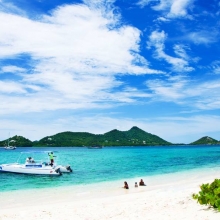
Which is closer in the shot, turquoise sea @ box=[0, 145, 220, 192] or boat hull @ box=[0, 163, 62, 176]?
turquoise sea @ box=[0, 145, 220, 192]

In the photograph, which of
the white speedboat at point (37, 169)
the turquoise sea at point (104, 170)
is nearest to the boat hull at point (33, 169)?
the white speedboat at point (37, 169)

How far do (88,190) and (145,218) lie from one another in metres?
15.2

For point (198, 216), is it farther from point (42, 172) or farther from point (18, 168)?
point (18, 168)

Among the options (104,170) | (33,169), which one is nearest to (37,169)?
(33,169)

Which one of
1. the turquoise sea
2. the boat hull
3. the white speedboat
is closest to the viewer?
the turquoise sea

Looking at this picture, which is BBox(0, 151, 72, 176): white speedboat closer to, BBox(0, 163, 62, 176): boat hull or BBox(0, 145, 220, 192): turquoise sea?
BBox(0, 163, 62, 176): boat hull

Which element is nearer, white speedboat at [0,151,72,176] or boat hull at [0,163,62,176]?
boat hull at [0,163,62,176]

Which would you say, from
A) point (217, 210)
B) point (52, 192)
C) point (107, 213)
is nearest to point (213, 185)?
point (217, 210)

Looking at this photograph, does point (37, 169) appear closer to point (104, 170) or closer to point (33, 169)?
point (33, 169)

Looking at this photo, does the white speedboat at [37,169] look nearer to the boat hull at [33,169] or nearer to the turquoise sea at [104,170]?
the boat hull at [33,169]

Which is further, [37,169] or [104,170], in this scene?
[104,170]

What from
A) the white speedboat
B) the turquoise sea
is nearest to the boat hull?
the white speedboat

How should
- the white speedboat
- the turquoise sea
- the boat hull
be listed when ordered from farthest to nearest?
the white speedboat, the boat hull, the turquoise sea

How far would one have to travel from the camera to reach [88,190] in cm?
2758
